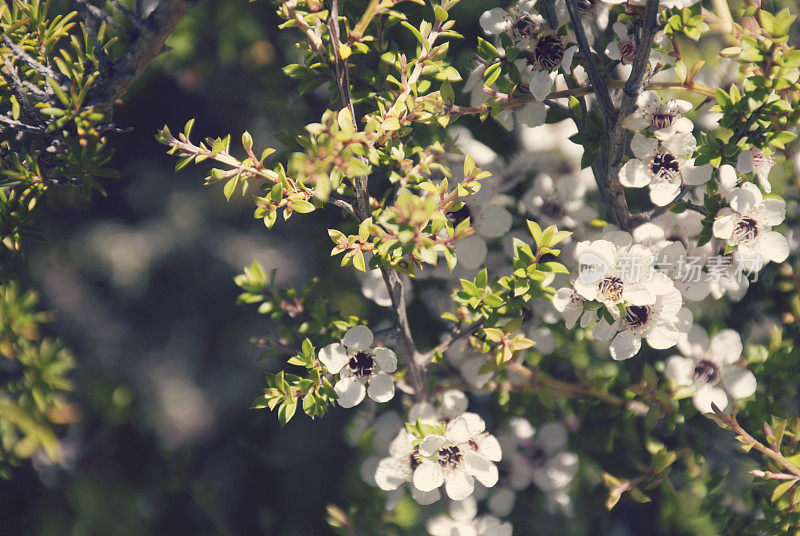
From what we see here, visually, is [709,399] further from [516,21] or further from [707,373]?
[516,21]

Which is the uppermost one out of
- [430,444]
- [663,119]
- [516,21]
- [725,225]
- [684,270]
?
[516,21]

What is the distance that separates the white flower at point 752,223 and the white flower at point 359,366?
1.58 ft

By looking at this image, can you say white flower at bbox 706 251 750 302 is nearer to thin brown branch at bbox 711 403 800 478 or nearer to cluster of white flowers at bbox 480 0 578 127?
thin brown branch at bbox 711 403 800 478

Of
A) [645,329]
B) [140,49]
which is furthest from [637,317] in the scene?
[140,49]

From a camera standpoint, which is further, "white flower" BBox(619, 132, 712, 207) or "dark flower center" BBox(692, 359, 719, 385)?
"dark flower center" BBox(692, 359, 719, 385)

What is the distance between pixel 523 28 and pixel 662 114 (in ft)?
0.73

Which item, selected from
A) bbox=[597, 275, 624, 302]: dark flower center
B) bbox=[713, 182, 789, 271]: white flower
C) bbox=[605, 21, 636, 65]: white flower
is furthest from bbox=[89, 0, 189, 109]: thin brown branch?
bbox=[713, 182, 789, 271]: white flower

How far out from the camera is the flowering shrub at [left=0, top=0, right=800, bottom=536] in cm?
73

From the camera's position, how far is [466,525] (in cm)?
102

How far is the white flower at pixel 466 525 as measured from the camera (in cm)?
101

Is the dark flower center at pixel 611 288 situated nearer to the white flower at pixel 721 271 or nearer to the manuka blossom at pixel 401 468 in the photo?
the white flower at pixel 721 271

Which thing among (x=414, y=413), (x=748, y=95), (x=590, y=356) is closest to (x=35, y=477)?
(x=414, y=413)

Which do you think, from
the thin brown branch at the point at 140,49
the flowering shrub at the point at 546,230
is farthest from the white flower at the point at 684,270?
the thin brown branch at the point at 140,49

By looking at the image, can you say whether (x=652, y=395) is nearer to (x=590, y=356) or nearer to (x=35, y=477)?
(x=590, y=356)
